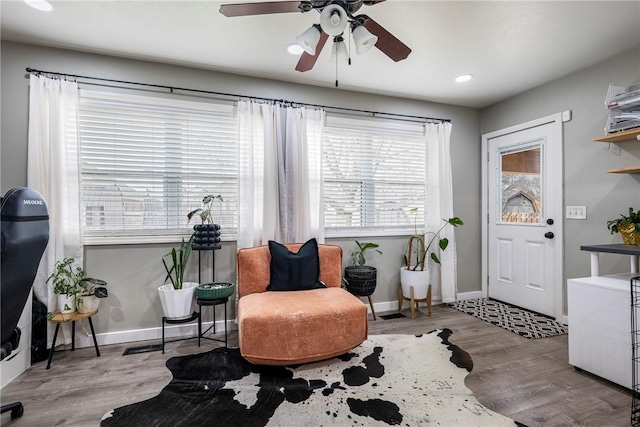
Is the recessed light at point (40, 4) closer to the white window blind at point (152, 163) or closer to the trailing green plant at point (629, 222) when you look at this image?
the white window blind at point (152, 163)

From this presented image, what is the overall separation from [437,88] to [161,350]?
395 cm

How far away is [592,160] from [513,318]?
1.81 m

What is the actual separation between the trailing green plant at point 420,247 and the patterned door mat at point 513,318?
738mm

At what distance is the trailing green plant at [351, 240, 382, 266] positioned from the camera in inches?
133

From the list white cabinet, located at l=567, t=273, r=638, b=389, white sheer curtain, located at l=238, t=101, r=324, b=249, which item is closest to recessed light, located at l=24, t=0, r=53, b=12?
white sheer curtain, located at l=238, t=101, r=324, b=249

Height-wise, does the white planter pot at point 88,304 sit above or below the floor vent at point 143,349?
above

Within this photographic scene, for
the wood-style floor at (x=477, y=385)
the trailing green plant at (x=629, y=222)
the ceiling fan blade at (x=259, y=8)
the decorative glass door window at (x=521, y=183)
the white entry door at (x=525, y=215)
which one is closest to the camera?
the ceiling fan blade at (x=259, y=8)

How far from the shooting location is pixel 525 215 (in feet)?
11.9

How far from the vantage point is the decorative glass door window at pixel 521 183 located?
349 centimetres

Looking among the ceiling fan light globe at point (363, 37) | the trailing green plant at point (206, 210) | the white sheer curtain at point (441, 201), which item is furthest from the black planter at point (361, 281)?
the ceiling fan light globe at point (363, 37)

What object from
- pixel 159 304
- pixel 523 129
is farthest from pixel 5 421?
pixel 523 129

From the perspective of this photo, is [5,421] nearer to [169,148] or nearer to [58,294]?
[58,294]

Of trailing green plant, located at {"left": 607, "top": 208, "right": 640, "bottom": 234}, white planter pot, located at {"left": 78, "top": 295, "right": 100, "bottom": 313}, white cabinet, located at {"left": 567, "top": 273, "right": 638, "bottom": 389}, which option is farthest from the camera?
white planter pot, located at {"left": 78, "top": 295, "right": 100, "bottom": 313}

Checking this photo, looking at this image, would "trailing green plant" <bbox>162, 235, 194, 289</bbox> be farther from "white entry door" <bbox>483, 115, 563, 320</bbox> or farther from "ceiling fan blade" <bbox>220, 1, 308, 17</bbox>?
"white entry door" <bbox>483, 115, 563, 320</bbox>
